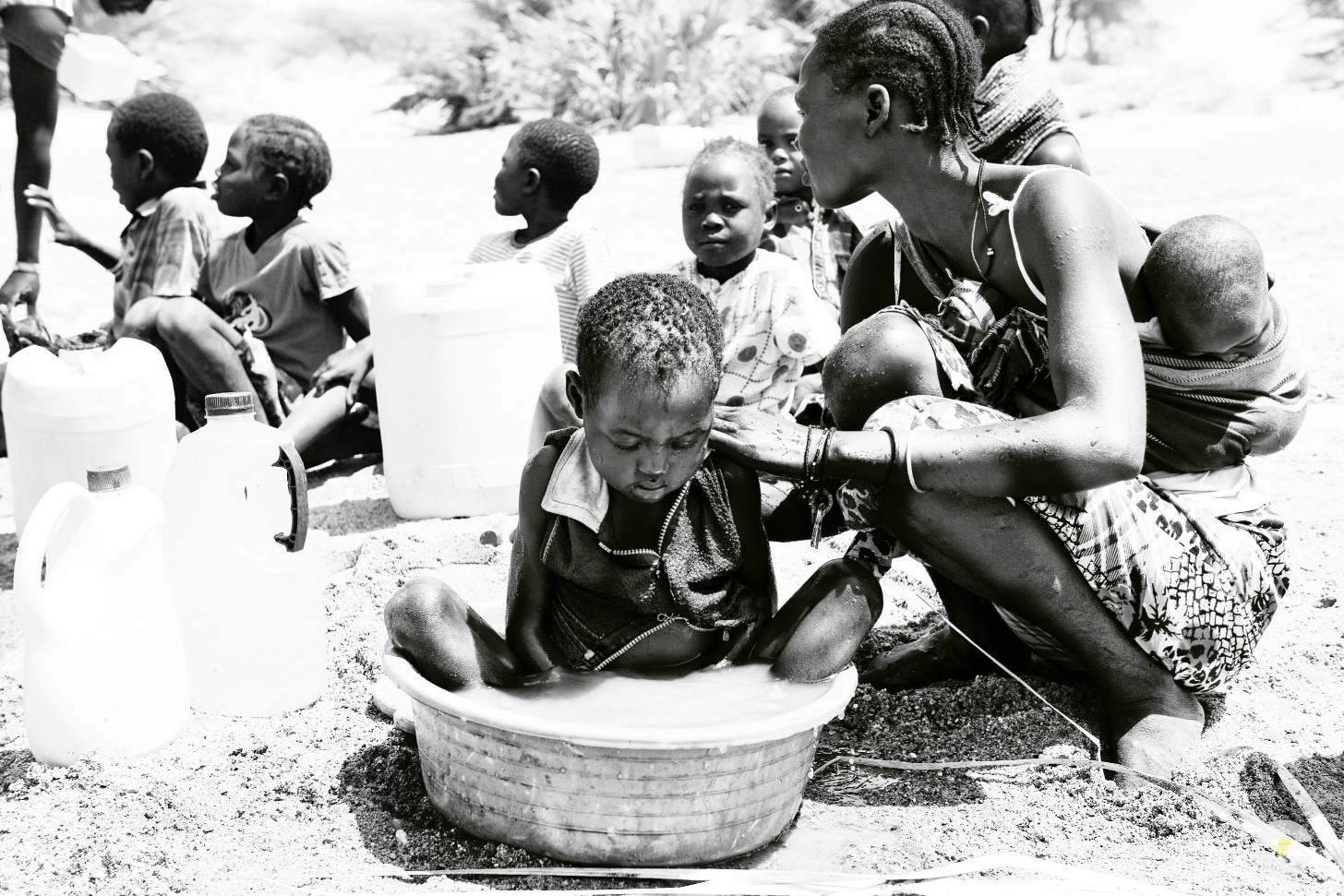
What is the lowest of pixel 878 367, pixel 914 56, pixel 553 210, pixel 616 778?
pixel 616 778

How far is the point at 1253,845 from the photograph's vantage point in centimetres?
210

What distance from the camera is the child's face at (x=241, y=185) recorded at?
4.80m

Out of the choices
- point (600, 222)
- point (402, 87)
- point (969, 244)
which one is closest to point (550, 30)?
point (402, 87)

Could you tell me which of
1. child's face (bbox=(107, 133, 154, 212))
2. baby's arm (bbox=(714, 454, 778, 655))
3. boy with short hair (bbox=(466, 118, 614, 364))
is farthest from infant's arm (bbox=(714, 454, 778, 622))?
child's face (bbox=(107, 133, 154, 212))

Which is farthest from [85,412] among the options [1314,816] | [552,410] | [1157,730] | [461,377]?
[1314,816]

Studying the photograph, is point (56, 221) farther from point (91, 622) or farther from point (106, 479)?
point (91, 622)

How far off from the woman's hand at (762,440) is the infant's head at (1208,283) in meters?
0.70

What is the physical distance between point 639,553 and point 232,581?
0.91m

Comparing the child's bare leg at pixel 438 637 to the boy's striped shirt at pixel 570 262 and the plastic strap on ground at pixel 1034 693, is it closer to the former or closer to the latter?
the plastic strap on ground at pixel 1034 693

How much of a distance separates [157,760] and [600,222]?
6.05 meters

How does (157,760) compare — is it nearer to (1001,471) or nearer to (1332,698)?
(1001,471)

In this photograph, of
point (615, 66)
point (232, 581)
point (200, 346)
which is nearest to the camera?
point (232, 581)

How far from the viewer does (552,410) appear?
3902 mm

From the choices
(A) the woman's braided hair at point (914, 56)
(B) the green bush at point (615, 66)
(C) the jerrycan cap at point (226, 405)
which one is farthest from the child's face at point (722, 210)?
(B) the green bush at point (615, 66)
